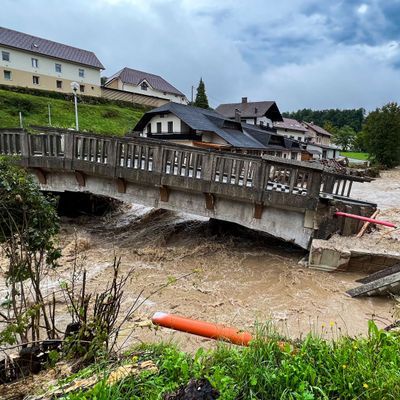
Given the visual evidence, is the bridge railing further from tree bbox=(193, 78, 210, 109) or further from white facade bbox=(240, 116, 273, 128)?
tree bbox=(193, 78, 210, 109)

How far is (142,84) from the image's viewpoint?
172 ft

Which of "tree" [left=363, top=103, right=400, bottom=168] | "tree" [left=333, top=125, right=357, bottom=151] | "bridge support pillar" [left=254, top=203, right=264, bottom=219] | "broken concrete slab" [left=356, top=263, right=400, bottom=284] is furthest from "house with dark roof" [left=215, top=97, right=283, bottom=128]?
"tree" [left=333, top=125, right=357, bottom=151]

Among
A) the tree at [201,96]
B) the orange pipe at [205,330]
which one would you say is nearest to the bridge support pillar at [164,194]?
the orange pipe at [205,330]

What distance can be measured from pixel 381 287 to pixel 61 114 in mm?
33477

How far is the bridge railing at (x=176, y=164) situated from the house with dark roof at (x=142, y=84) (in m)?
42.7

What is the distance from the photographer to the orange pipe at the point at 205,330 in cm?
306

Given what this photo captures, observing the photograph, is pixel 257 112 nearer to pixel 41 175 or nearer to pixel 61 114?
pixel 61 114

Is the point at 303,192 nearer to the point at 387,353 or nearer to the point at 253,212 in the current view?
the point at 253,212

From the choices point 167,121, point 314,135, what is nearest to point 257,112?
point 167,121

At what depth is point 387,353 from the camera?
2609 millimetres

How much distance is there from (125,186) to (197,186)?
2.75m

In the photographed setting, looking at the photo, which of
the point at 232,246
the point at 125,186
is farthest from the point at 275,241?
the point at 125,186

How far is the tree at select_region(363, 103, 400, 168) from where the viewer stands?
41688 millimetres

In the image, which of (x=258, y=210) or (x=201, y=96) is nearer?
(x=258, y=210)
